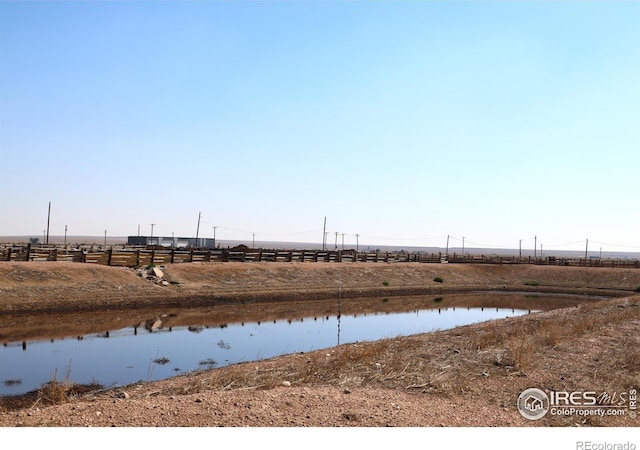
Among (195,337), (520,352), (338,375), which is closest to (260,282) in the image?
(195,337)

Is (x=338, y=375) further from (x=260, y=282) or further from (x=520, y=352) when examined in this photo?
(x=260, y=282)

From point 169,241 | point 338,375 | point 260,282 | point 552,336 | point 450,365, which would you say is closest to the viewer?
point 338,375

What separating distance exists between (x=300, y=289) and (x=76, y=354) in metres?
28.0

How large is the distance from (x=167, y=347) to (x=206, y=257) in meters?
29.3

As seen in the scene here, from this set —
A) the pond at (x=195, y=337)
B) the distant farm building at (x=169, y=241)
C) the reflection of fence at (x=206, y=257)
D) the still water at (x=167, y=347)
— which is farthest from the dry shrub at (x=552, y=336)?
the distant farm building at (x=169, y=241)

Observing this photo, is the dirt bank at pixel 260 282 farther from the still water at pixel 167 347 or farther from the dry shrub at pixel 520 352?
the dry shrub at pixel 520 352

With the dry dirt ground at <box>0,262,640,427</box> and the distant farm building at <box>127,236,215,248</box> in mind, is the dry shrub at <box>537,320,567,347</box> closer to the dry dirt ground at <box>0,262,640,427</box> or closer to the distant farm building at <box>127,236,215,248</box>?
the dry dirt ground at <box>0,262,640,427</box>

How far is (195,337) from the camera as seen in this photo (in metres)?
25.1

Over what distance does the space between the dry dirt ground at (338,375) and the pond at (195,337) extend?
120cm

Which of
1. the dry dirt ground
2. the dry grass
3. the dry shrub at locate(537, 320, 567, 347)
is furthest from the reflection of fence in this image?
the dry shrub at locate(537, 320, 567, 347)

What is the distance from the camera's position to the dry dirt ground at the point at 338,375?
9.55m

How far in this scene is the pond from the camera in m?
17.6

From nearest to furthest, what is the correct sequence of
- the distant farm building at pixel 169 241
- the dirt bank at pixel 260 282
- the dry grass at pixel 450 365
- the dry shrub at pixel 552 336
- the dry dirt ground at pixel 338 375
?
1. the dry dirt ground at pixel 338 375
2. the dry grass at pixel 450 365
3. the dry shrub at pixel 552 336
4. the dirt bank at pixel 260 282
5. the distant farm building at pixel 169 241

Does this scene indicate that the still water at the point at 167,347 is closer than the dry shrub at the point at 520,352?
No
